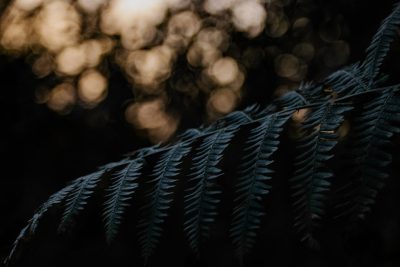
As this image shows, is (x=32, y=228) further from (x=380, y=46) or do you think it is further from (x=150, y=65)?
(x=150, y=65)

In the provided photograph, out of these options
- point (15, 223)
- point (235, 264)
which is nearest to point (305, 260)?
point (235, 264)

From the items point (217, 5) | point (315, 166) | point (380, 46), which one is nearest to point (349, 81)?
point (380, 46)

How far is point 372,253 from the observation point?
3.21m

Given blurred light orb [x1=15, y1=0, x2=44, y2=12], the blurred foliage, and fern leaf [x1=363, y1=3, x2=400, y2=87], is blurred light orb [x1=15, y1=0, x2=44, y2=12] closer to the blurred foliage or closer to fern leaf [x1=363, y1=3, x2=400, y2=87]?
the blurred foliage

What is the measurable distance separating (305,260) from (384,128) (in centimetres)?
384

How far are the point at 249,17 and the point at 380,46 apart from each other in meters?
5.80

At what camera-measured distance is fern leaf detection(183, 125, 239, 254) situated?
78 cm

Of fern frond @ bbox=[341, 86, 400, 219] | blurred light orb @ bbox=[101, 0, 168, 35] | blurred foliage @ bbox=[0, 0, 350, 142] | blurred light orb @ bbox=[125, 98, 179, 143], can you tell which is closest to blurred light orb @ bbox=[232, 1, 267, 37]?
blurred foliage @ bbox=[0, 0, 350, 142]

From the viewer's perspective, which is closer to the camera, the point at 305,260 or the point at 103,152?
the point at 305,260

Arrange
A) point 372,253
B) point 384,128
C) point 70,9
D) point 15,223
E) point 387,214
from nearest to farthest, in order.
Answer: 1. point 384,128
2. point 372,253
3. point 387,214
4. point 15,223
5. point 70,9

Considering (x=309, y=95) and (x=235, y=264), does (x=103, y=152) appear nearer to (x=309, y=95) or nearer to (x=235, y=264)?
(x=235, y=264)

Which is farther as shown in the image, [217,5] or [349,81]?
[217,5]

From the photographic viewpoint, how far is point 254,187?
2.59 ft

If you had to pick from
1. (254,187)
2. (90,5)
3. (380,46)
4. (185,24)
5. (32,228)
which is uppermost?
(380,46)
